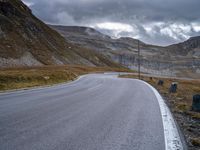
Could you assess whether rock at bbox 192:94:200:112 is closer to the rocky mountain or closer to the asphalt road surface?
the asphalt road surface

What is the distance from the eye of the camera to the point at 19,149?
232 inches

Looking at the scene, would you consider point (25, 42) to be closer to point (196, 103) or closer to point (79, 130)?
point (196, 103)

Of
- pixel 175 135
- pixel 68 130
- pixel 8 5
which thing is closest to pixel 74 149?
pixel 68 130

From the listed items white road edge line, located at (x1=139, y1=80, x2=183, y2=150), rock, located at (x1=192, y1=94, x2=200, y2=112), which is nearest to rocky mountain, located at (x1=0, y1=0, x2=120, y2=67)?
rock, located at (x1=192, y1=94, x2=200, y2=112)

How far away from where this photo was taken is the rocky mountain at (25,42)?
296ft

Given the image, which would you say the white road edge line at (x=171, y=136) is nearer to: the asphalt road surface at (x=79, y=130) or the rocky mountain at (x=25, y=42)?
the asphalt road surface at (x=79, y=130)

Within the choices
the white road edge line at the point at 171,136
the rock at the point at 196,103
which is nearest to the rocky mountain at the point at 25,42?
the rock at the point at 196,103

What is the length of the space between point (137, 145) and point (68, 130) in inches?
79.7

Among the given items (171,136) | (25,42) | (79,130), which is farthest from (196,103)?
(25,42)

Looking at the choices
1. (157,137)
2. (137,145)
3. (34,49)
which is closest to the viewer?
(137,145)

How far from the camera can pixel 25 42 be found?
342 ft

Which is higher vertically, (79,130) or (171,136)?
(79,130)

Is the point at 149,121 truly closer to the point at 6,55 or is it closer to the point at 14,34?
the point at 6,55

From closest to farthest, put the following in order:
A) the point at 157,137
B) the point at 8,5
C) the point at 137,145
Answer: the point at 137,145, the point at 157,137, the point at 8,5
